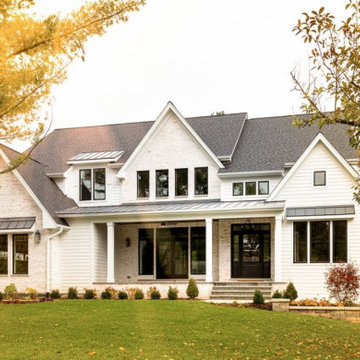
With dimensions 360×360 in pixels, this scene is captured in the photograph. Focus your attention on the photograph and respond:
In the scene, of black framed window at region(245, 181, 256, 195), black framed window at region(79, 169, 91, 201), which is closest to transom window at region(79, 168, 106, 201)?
black framed window at region(79, 169, 91, 201)

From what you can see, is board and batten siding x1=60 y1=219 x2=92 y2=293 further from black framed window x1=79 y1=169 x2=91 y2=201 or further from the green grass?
the green grass

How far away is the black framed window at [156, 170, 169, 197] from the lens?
26766 mm

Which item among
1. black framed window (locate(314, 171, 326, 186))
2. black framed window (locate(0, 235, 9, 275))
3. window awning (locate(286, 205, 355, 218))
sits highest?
black framed window (locate(314, 171, 326, 186))

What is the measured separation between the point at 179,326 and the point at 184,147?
13.4m

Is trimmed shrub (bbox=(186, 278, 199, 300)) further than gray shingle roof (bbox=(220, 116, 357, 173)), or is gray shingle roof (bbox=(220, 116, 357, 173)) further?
gray shingle roof (bbox=(220, 116, 357, 173))

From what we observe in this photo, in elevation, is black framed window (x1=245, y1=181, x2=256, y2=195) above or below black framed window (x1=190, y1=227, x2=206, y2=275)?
above

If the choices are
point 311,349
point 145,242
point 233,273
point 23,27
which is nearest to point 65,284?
point 145,242

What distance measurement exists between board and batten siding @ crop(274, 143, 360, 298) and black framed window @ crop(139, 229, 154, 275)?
6.32 metres

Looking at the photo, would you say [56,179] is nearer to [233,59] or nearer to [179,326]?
[233,59]

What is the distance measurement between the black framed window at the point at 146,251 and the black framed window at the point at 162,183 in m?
1.71

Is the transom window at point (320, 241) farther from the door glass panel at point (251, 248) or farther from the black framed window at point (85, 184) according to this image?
the black framed window at point (85, 184)

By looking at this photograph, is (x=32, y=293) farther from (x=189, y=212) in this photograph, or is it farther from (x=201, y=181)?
(x=201, y=181)

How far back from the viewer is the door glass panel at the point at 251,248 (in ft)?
81.7

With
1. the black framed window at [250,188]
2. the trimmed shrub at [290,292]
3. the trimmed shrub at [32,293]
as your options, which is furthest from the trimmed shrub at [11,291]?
the trimmed shrub at [290,292]
